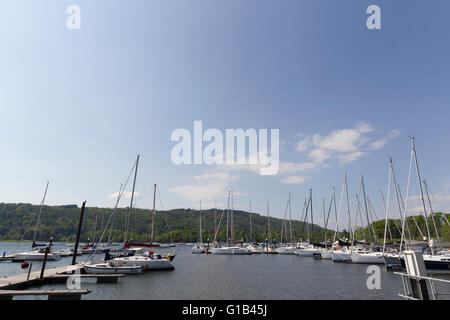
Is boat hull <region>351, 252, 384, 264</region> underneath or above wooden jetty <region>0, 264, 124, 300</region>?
above

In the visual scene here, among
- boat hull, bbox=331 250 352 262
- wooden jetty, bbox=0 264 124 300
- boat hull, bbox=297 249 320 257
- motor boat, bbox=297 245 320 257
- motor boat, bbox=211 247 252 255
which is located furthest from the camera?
motor boat, bbox=211 247 252 255

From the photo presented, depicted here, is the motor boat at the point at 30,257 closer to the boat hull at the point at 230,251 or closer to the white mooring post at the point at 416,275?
the boat hull at the point at 230,251

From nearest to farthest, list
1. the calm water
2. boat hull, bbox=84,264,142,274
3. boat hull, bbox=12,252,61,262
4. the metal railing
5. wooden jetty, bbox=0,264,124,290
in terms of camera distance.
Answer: the metal railing
wooden jetty, bbox=0,264,124,290
the calm water
boat hull, bbox=84,264,142,274
boat hull, bbox=12,252,61,262

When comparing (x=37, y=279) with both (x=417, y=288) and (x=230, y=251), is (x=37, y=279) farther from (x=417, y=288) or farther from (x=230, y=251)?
(x=230, y=251)

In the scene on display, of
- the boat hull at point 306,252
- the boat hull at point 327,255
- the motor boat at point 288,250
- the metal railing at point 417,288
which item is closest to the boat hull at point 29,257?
the motor boat at point 288,250

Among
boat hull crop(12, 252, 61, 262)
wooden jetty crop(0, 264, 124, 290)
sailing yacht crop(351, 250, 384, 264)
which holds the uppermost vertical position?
sailing yacht crop(351, 250, 384, 264)

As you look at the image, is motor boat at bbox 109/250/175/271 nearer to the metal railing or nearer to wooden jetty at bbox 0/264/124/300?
wooden jetty at bbox 0/264/124/300

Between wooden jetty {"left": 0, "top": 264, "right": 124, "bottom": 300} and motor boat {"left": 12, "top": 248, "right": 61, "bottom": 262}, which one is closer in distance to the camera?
wooden jetty {"left": 0, "top": 264, "right": 124, "bottom": 300}

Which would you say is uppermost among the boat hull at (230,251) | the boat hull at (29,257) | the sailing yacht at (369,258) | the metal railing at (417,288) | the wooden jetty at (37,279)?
the metal railing at (417,288)

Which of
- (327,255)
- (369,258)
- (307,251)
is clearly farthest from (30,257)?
(369,258)

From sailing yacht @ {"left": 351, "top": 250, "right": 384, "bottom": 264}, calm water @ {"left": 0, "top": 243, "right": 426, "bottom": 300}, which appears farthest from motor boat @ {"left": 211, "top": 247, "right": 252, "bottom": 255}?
calm water @ {"left": 0, "top": 243, "right": 426, "bottom": 300}

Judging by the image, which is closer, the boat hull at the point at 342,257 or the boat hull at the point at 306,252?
the boat hull at the point at 342,257
